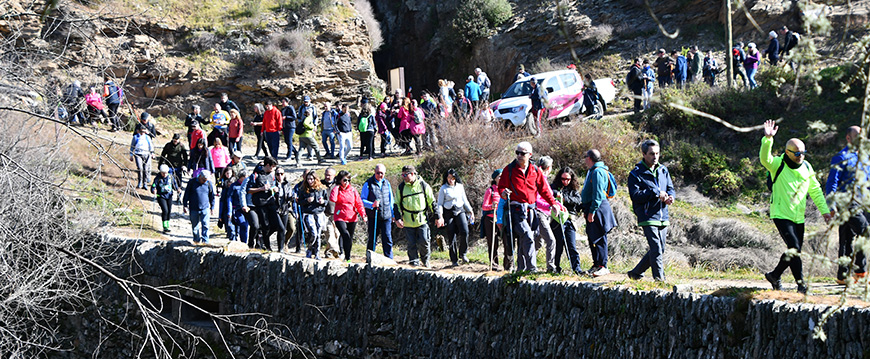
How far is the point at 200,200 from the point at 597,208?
705 centimetres

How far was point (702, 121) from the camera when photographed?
18.8m

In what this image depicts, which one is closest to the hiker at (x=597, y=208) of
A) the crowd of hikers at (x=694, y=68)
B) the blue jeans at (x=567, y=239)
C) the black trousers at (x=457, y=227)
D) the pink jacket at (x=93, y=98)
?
the blue jeans at (x=567, y=239)

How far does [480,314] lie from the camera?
8992mm

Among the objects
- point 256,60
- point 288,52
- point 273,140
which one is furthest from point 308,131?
point 256,60

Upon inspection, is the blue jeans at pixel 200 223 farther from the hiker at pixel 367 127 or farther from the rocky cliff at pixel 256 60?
the rocky cliff at pixel 256 60

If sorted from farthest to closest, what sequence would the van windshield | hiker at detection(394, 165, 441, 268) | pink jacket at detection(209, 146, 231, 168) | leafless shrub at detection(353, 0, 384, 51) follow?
1. leafless shrub at detection(353, 0, 384, 51)
2. the van windshield
3. pink jacket at detection(209, 146, 231, 168)
4. hiker at detection(394, 165, 441, 268)

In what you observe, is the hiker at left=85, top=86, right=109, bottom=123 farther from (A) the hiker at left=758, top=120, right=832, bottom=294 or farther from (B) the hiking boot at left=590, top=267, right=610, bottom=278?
(A) the hiker at left=758, top=120, right=832, bottom=294

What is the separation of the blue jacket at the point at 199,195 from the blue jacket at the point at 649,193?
25.0 ft

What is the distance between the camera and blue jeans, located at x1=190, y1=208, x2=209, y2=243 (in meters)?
13.3

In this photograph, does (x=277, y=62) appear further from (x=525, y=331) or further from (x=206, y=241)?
(x=525, y=331)

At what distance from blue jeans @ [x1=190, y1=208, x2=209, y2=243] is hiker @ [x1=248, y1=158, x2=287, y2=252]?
1303 mm

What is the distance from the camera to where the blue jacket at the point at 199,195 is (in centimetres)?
1320

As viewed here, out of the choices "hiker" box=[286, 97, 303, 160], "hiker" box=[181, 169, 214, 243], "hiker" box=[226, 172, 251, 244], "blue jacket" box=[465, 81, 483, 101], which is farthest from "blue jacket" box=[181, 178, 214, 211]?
"blue jacket" box=[465, 81, 483, 101]

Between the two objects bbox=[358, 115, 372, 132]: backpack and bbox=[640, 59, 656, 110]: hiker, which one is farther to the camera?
bbox=[640, 59, 656, 110]: hiker
